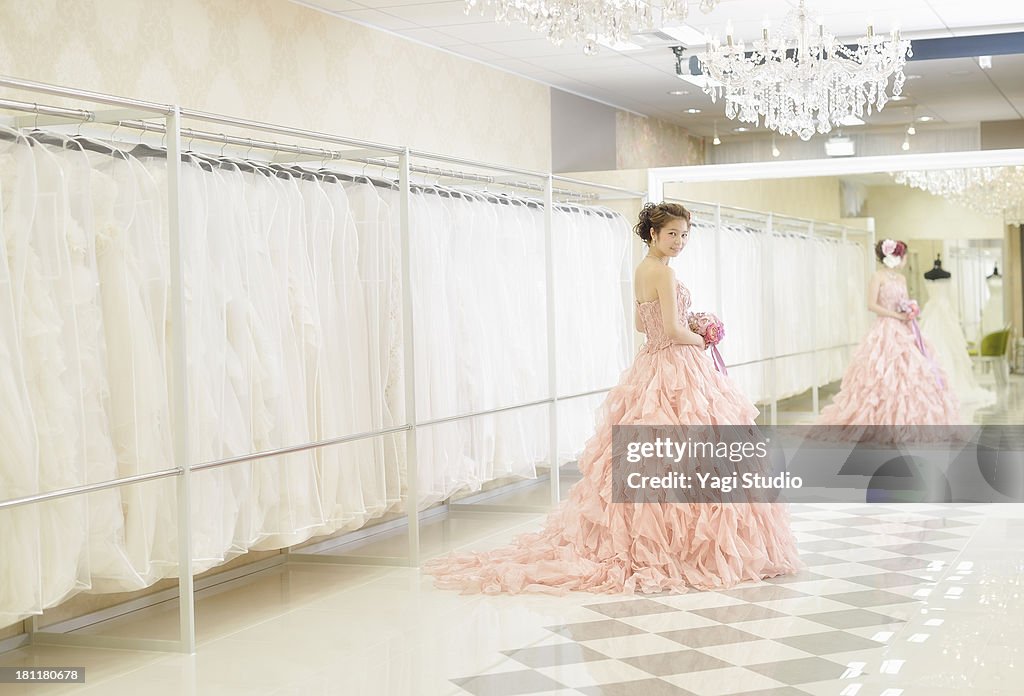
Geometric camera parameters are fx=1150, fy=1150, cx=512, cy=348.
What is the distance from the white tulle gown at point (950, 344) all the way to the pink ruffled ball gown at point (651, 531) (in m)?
3.34

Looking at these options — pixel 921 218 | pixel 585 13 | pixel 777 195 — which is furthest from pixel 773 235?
pixel 585 13

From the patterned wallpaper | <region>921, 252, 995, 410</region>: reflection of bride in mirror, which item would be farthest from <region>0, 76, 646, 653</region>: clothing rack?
the patterned wallpaper

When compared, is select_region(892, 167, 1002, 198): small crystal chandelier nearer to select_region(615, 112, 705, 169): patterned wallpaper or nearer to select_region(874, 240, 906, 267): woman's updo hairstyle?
select_region(874, 240, 906, 267): woman's updo hairstyle

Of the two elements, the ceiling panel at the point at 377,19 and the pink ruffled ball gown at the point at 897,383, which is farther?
the pink ruffled ball gown at the point at 897,383

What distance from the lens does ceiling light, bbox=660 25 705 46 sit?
681 centimetres

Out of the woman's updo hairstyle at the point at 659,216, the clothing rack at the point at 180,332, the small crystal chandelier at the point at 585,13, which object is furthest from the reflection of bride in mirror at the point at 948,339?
the small crystal chandelier at the point at 585,13

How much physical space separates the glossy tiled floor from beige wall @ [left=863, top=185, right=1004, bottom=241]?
2.96m

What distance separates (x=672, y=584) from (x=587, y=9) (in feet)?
7.90

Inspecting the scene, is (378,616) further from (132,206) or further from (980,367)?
(980,367)

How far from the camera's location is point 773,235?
8.68 metres

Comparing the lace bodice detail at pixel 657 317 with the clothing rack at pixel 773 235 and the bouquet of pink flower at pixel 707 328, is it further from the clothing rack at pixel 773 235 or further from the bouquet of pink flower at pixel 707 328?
the clothing rack at pixel 773 235

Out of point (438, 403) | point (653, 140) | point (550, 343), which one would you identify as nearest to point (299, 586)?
point (438, 403)

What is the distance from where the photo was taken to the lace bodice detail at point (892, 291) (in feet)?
26.9

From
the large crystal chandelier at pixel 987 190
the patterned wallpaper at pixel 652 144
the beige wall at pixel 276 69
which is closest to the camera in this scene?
the beige wall at pixel 276 69
